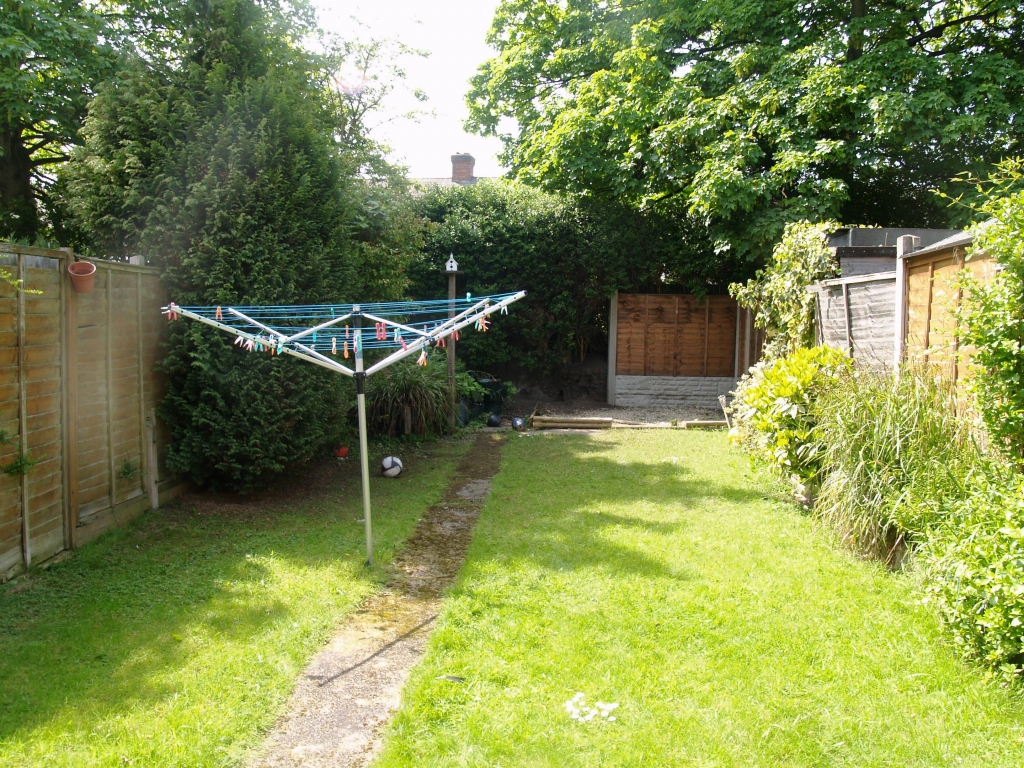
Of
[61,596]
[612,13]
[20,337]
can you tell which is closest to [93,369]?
[20,337]

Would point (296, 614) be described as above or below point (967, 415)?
below

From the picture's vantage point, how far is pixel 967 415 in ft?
14.2

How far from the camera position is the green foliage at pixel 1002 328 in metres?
3.48

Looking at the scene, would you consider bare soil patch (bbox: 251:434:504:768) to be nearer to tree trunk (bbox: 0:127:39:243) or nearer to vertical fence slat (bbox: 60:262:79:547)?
vertical fence slat (bbox: 60:262:79:547)

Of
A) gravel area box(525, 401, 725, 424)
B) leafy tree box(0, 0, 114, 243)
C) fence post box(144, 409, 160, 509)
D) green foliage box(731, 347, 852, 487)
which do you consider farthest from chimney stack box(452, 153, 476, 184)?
green foliage box(731, 347, 852, 487)

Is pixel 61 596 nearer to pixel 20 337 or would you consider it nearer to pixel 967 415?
pixel 20 337

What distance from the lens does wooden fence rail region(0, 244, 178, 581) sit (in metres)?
4.41

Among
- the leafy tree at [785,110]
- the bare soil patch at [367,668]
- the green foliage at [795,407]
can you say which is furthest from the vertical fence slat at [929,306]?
the leafy tree at [785,110]

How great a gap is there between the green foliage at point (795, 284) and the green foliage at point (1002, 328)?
12.1ft

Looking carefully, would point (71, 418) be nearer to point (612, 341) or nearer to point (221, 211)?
point (221, 211)

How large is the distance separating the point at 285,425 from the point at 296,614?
2.50m

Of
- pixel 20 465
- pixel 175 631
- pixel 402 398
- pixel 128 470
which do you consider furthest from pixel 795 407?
pixel 402 398

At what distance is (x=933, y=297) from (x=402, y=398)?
6.56 meters

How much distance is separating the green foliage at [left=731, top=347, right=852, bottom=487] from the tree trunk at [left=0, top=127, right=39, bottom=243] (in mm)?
7950
